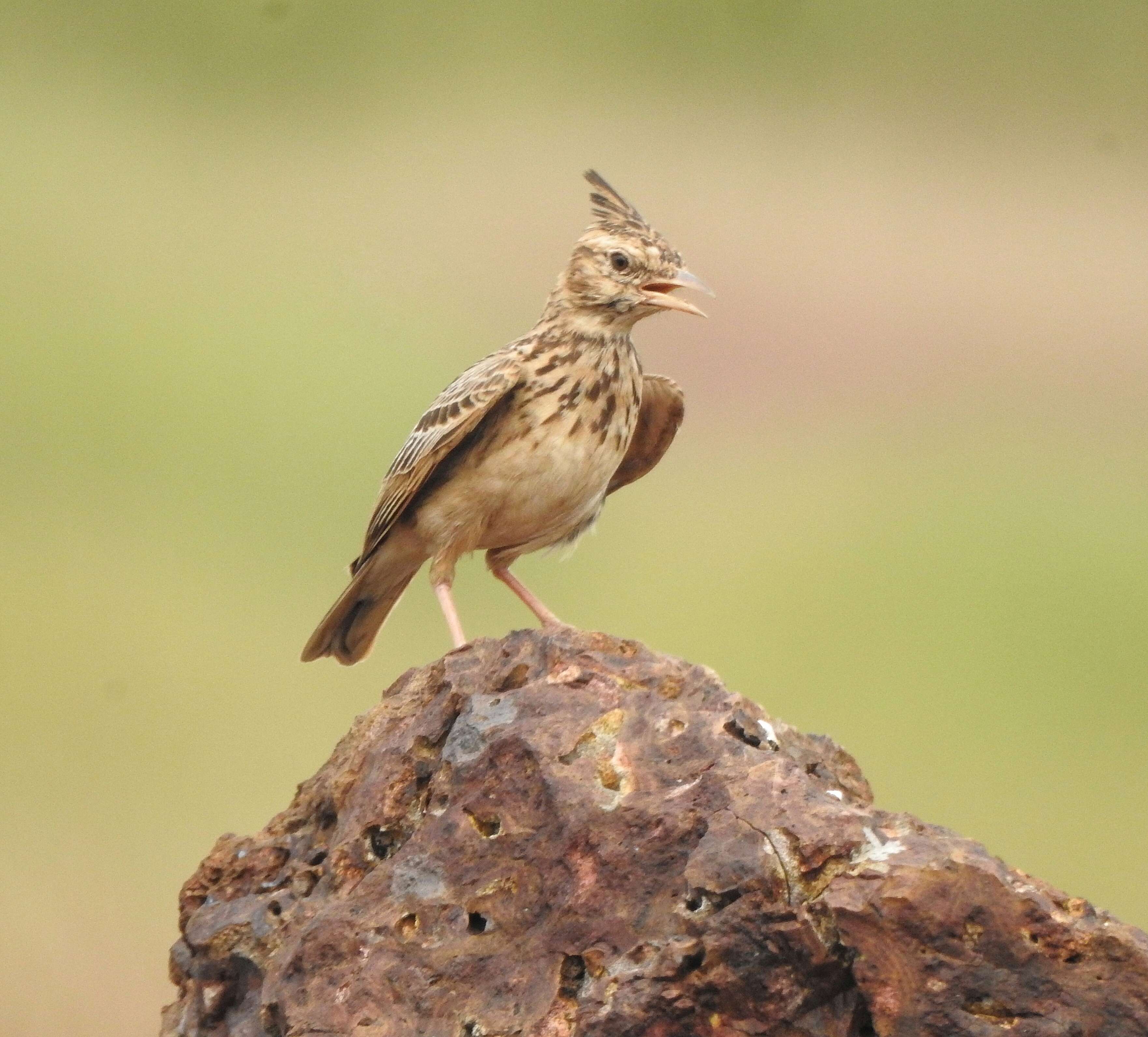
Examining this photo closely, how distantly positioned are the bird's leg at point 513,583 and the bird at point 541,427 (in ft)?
0.08

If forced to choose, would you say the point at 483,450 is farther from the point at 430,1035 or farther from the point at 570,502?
the point at 430,1035

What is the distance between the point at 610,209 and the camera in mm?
5559

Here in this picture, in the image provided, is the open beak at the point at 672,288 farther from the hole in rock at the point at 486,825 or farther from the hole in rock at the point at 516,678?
the hole in rock at the point at 486,825

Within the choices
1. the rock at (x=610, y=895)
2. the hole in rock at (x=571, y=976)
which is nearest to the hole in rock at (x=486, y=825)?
the rock at (x=610, y=895)

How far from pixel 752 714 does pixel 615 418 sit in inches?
77.4

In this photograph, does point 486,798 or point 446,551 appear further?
point 446,551

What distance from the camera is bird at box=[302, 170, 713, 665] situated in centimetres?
521

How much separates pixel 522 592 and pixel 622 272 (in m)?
1.29

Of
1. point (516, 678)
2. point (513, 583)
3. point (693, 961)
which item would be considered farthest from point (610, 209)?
point (693, 961)

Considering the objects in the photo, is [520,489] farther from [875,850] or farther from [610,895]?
[875,850]

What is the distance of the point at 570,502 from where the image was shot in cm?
532

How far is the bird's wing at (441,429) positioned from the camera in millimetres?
5191

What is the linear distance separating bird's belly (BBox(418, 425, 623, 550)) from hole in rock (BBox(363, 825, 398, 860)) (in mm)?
1894

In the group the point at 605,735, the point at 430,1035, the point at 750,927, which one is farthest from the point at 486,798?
the point at 750,927
